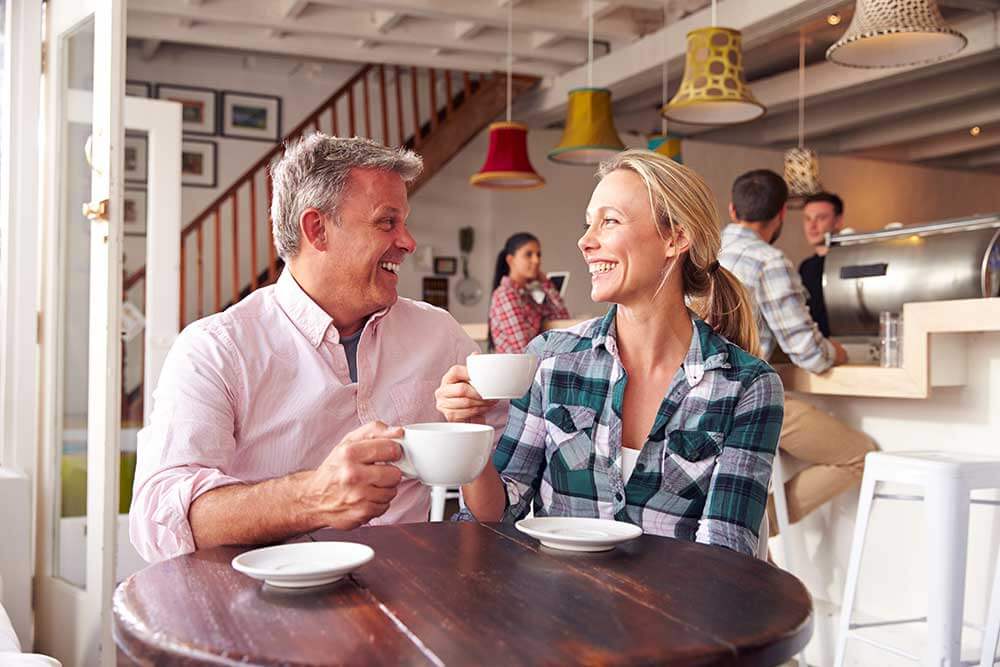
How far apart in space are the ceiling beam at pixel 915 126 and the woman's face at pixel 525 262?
17.1 feet

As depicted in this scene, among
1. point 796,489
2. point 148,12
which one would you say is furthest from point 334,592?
point 148,12

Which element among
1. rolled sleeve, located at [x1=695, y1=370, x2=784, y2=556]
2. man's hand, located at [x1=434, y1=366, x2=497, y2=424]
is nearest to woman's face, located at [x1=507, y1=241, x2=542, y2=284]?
rolled sleeve, located at [x1=695, y1=370, x2=784, y2=556]

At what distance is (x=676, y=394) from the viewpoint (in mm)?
1744

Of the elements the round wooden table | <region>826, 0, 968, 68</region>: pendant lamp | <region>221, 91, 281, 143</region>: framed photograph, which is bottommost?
the round wooden table

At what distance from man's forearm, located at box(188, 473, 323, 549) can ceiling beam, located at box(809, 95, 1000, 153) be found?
8.77 m

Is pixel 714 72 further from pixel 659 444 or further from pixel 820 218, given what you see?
pixel 659 444

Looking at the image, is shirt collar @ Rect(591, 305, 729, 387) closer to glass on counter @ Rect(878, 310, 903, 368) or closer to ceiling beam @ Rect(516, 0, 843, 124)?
glass on counter @ Rect(878, 310, 903, 368)

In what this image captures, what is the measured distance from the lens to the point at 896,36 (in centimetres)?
384

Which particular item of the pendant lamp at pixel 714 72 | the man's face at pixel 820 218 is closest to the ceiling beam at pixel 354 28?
the man's face at pixel 820 218

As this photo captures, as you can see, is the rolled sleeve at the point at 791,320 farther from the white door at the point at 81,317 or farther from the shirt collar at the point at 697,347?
the white door at the point at 81,317

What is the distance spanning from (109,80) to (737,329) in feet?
5.62

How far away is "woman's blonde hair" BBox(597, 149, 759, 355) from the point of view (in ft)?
6.12

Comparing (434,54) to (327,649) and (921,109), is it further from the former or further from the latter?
(327,649)

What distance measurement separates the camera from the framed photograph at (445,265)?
364 inches
